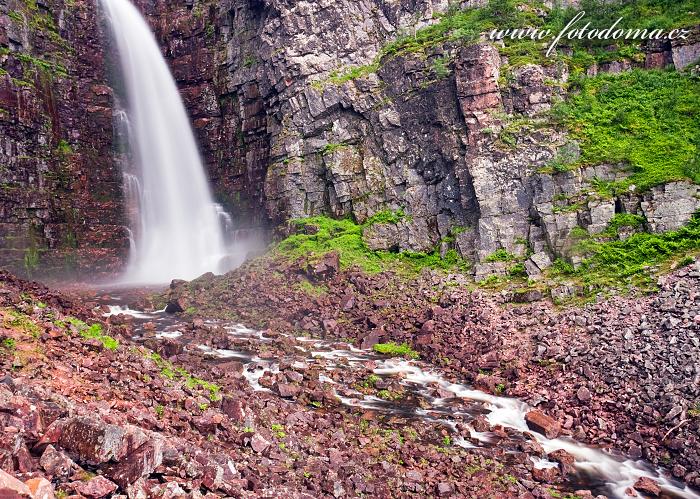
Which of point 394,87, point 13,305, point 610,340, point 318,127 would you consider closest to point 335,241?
point 318,127

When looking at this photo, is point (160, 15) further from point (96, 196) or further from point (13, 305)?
point (13, 305)

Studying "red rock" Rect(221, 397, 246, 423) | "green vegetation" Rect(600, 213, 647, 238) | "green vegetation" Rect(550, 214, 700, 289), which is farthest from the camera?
"green vegetation" Rect(600, 213, 647, 238)

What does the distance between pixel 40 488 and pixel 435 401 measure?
10.8 meters

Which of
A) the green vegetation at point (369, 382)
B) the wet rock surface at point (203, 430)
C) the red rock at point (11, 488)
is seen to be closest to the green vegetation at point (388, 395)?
the wet rock surface at point (203, 430)

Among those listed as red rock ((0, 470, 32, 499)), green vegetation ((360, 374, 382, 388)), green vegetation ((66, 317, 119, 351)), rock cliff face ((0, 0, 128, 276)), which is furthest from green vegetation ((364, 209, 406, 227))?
red rock ((0, 470, 32, 499))

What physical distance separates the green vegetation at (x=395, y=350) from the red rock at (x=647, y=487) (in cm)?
820

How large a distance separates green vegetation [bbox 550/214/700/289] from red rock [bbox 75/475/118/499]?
16.7m

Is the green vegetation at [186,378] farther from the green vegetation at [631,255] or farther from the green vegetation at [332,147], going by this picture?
the green vegetation at [332,147]

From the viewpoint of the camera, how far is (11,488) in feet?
14.5

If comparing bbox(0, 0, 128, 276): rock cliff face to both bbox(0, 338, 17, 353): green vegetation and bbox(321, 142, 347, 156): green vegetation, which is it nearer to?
bbox(321, 142, 347, 156): green vegetation

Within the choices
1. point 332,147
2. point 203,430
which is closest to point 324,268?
point 332,147

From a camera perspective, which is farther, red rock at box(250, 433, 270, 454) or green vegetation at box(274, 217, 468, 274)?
green vegetation at box(274, 217, 468, 274)

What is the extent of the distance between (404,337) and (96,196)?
81.0 feet

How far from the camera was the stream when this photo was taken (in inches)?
416
